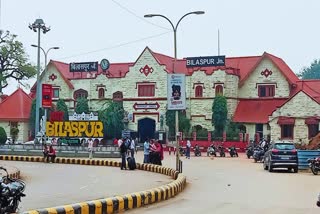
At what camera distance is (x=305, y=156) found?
Answer: 31484 millimetres

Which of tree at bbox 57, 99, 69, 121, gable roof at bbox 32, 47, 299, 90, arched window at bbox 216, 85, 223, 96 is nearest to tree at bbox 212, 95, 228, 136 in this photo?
arched window at bbox 216, 85, 223, 96

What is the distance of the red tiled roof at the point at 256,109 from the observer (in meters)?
58.1

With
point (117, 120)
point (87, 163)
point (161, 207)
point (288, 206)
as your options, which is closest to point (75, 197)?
point (161, 207)

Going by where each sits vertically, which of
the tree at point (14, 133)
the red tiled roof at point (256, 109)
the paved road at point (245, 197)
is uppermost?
the red tiled roof at point (256, 109)

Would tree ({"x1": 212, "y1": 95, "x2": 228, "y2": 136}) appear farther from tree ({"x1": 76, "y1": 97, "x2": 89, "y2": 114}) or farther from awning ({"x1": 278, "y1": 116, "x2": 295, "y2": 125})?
tree ({"x1": 76, "y1": 97, "x2": 89, "y2": 114})

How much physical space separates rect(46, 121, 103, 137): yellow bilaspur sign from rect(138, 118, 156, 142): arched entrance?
18.5 m

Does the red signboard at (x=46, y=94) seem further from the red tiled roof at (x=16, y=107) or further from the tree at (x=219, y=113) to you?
the red tiled roof at (x=16, y=107)

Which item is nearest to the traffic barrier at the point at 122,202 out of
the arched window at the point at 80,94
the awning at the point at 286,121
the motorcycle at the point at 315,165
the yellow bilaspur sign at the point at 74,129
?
the motorcycle at the point at 315,165

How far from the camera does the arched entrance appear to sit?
209 ft

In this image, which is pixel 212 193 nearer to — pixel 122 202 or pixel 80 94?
pixel 122 202

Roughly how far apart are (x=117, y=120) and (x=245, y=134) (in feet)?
43.6

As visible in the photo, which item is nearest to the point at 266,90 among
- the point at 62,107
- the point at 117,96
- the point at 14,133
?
the point at 117,96

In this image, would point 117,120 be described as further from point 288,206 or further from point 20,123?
point 288,206

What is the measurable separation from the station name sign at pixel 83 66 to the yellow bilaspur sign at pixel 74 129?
67.1ft
